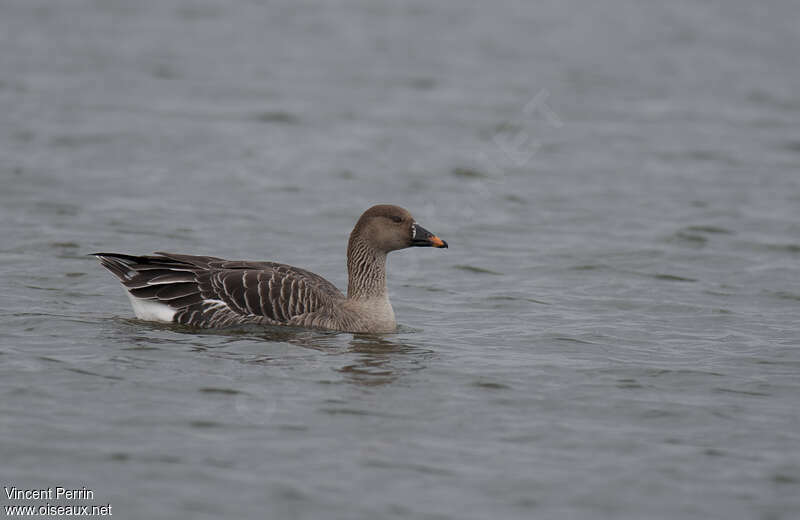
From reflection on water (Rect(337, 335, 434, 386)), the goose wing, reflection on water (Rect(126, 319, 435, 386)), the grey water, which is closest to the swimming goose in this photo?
the goose wing

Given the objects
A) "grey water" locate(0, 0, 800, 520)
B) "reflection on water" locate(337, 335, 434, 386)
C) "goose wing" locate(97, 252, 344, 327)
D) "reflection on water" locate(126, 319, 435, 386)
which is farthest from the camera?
"goose wing" locate(97, 252, 344, 327)

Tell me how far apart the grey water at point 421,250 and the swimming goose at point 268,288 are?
0.77 ft

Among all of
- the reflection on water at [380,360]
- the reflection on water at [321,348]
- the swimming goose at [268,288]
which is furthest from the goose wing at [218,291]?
the reflection on water at [380,360]

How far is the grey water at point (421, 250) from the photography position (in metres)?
8.76

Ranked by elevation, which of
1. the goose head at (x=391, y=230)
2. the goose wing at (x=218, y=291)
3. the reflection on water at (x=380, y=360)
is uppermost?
the goose head at (x=391, y=230)

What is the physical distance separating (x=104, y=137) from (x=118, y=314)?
10.0m

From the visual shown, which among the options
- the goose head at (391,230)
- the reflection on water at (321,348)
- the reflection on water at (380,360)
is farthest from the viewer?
the goose head at (391,230)

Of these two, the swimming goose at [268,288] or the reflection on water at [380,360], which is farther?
the swimming goose at [268,288]

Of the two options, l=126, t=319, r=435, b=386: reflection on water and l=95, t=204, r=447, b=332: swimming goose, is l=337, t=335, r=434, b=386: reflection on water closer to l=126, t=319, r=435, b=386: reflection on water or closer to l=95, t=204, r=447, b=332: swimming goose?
l=126, t=319, r=435, b=386: reflection on water

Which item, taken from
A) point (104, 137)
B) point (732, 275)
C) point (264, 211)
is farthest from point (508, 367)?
point (104, 137)

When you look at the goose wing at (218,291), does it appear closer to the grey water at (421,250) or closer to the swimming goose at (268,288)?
the swimming goose at (268,288)

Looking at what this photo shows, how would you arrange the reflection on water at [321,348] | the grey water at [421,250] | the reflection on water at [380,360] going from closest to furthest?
the grey water at [421,250], the reflection on water at [380,360], the reflection on water at [321,348]

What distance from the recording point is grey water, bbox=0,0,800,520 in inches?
345

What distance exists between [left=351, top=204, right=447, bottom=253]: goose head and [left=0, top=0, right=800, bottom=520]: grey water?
3.51 feet
